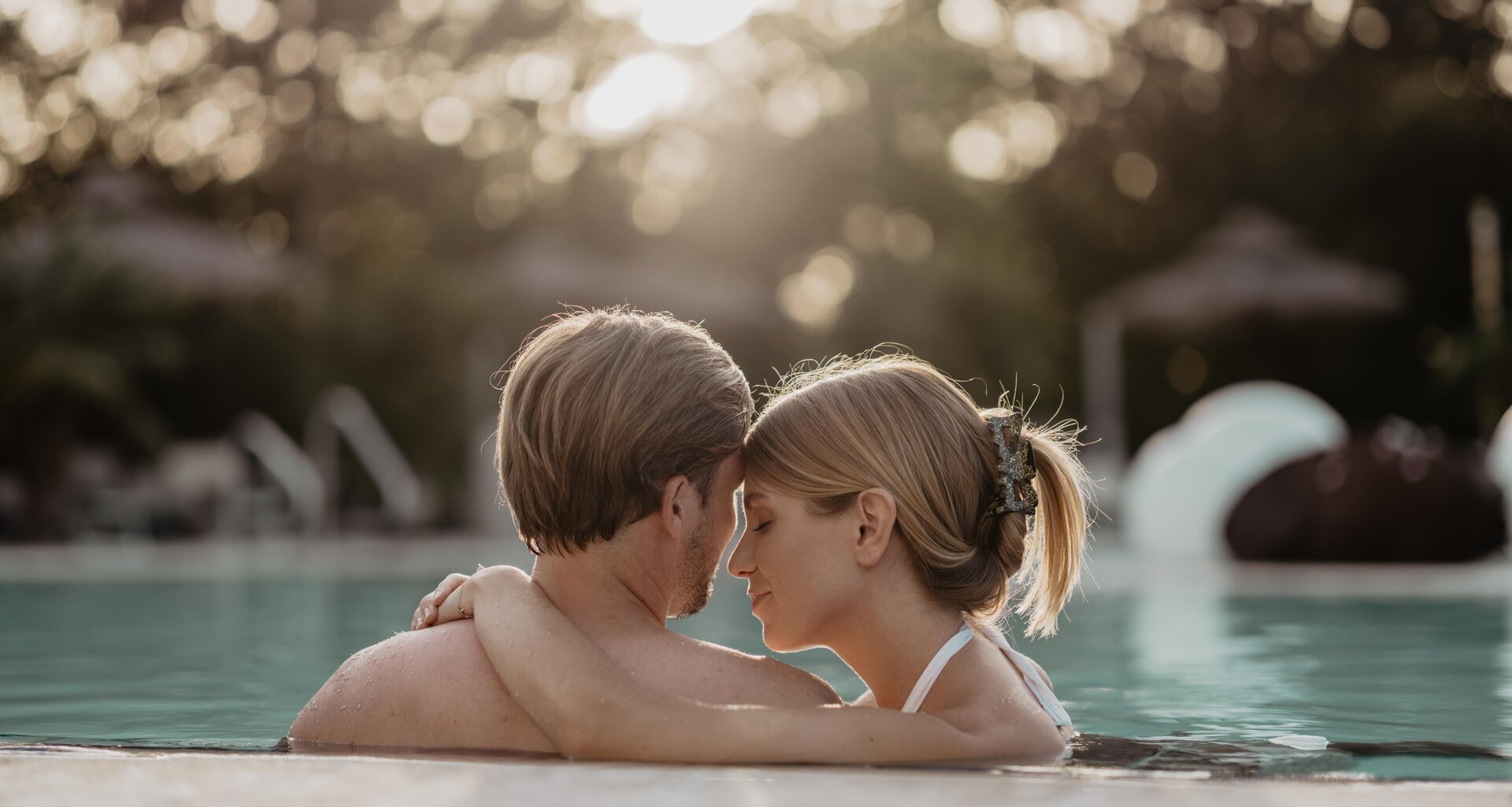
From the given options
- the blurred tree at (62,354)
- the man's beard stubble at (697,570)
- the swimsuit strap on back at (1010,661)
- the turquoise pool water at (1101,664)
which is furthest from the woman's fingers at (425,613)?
the blurred tree at (62,354)

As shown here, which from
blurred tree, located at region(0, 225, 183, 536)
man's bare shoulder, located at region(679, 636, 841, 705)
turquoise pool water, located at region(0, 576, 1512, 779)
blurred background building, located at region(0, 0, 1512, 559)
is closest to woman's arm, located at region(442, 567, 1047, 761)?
man's bare shoulder, located at region(679, 636, 841, 705)

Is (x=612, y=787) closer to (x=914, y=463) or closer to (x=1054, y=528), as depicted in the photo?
(x=914, y=463)

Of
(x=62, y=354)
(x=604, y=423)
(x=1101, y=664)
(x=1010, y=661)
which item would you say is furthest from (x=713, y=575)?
(x=62, y=354)

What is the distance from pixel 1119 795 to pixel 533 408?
110 cm

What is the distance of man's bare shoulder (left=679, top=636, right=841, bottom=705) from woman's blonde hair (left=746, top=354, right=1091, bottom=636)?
31cm

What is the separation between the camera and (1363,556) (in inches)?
419

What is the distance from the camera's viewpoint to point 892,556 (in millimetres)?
2805

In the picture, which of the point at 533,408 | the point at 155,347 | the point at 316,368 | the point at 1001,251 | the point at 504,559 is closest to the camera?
the point at 533,408

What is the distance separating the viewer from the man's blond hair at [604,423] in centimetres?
243

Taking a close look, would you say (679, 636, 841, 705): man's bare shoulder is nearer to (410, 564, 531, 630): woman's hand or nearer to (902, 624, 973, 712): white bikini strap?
(902, 624, 973, 712): white bikini strap

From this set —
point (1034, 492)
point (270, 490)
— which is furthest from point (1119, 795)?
point (270, 490)

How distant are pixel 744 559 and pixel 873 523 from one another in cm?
27

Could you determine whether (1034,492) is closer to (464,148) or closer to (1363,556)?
(1363,556)

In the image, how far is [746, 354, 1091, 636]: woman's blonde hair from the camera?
108 inches
